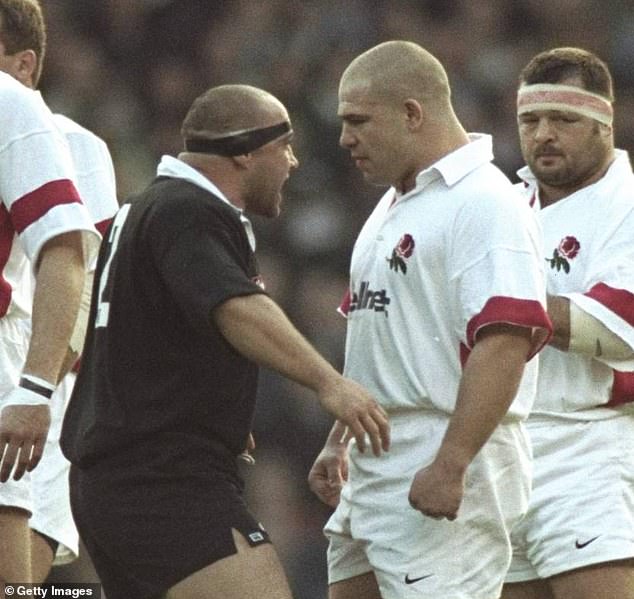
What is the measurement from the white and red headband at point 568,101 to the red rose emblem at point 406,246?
1091mm

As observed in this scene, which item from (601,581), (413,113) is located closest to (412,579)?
Result: (601,581)

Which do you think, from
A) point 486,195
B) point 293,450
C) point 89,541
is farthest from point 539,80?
point 293,450

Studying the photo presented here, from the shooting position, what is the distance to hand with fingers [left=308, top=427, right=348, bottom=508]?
229 inches

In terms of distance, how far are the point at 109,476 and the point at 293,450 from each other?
18.6 feet

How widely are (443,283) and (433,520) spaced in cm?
63

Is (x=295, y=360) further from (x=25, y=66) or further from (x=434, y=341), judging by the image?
(x=25, y=66)

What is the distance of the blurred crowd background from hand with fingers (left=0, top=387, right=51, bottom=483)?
235 inches

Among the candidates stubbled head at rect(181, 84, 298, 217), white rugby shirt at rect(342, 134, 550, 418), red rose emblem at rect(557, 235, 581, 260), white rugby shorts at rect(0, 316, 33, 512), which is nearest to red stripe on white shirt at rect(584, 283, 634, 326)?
red rose emblem at rect(557, 235, 581, 260)

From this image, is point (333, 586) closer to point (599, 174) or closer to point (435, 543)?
point (435, 543)

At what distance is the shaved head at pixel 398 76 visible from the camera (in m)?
5.34

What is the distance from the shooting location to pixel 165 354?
4.90 metres

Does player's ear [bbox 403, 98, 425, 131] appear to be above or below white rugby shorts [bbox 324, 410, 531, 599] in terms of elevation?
above

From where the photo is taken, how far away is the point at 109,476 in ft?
16.2

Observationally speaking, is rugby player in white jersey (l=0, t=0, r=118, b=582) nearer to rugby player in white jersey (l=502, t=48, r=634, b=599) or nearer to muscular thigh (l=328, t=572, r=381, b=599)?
muscular thigh (l=328, t=572, r=381, b=599)
